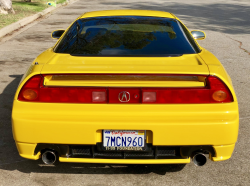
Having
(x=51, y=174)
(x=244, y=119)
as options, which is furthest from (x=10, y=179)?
(x=244, y=119)

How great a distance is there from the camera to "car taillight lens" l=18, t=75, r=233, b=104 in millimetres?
2781

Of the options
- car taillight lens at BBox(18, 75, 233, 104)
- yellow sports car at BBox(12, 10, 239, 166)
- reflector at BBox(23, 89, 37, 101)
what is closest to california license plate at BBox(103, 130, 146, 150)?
yellow sports car at BBox(12, 10, 239, 166)

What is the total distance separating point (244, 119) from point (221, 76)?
2104mm

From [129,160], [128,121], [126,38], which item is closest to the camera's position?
[128,121]

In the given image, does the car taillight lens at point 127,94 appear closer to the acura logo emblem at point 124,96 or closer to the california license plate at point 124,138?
the acura logo emblem at point 124,96

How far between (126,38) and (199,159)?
1467mm

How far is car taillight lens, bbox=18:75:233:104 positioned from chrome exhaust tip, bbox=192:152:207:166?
456 millimetres

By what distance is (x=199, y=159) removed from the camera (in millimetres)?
2951

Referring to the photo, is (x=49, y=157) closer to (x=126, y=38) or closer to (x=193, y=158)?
(x=193, y=158)

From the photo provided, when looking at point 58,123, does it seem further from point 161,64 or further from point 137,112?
point 161,64

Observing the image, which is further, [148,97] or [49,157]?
[49,157]

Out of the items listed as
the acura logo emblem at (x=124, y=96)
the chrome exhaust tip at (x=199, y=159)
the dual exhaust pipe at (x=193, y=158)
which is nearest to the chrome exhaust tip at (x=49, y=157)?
the dual exhaust pipe at (x=193, y=158)

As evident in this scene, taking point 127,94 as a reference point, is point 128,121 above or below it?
below

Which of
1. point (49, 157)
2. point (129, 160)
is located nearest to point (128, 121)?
point (129, 160)
